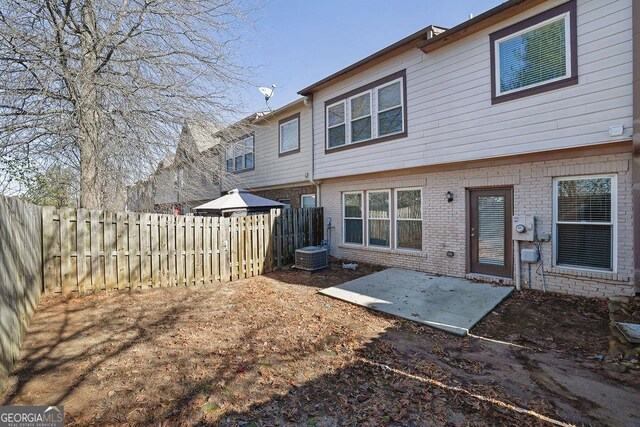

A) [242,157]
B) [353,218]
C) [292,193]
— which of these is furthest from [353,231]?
[242,157]

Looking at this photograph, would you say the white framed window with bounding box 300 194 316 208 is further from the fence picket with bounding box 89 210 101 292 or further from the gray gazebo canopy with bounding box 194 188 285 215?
the fence picket with bounding box 89 210 101 292

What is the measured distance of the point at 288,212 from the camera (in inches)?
384

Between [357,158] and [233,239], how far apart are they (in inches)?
175

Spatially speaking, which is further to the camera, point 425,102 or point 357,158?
point 357,158

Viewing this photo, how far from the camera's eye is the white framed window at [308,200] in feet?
40.3

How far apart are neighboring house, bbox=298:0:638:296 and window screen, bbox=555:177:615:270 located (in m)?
0.02

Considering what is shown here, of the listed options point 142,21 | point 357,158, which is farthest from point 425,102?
point 142,21

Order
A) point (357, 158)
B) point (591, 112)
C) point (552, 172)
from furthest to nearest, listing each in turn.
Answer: point (357, 158)
point (552, 172)
point (591, 112)

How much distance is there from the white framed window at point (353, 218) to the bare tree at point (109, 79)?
4.81m

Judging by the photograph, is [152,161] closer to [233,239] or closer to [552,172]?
[233,239]

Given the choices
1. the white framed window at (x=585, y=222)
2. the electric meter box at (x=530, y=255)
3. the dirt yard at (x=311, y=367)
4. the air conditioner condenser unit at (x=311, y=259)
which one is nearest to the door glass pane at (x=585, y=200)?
the white framed window at (x=585, y=222)

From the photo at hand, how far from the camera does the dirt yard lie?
2852mm

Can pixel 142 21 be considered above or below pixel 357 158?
above

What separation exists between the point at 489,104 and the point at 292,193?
8.12m
